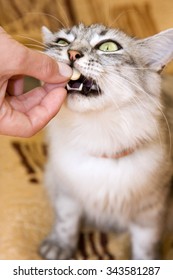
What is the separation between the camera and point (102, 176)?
134cm

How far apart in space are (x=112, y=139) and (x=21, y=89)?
280 millimetres

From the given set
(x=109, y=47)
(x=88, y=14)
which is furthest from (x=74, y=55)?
(x=88, y=14)

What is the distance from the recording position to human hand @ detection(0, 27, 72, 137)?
1014 millimetres

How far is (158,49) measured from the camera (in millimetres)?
1257

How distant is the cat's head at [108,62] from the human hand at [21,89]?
1.6 inches

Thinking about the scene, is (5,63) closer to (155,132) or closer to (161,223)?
(155,132)

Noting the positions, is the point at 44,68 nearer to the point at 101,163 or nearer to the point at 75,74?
the point at 75,74

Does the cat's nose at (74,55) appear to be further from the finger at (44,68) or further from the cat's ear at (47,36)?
the cat's ear at (47,36)

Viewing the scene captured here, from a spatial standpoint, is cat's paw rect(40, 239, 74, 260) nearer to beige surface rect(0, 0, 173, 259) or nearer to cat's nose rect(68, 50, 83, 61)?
beige surface rect(0, 0, 173, 259)
